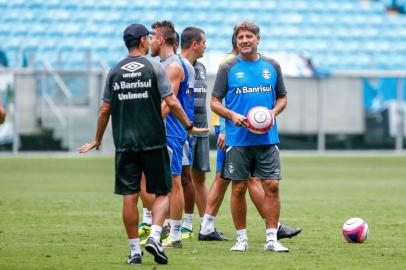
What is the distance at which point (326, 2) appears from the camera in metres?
39.7

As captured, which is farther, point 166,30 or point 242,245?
point 166,30

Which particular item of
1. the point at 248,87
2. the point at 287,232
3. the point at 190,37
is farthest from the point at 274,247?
the point at 190,37

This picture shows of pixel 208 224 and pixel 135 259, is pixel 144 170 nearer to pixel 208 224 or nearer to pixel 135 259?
pixel 135 259

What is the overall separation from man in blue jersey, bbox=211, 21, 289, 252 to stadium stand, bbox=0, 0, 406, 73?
2600 centimetres

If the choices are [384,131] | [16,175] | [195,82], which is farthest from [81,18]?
[195,82]

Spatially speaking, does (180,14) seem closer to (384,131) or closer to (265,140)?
(384,131)

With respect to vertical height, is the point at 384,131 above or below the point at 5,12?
below

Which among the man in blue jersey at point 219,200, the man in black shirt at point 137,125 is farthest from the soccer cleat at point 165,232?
the man in black shirt at point 137,125

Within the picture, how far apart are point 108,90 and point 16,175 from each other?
1430 cm

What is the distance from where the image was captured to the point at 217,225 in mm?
13305

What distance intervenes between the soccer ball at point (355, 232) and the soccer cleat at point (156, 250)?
2.66 metres

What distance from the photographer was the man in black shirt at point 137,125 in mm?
9273

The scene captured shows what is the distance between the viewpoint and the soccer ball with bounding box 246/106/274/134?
10078 mm

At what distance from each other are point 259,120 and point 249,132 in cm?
34
